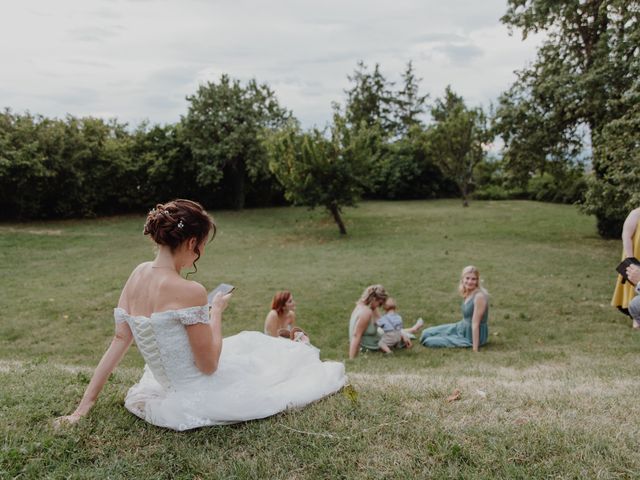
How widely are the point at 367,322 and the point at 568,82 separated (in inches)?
513

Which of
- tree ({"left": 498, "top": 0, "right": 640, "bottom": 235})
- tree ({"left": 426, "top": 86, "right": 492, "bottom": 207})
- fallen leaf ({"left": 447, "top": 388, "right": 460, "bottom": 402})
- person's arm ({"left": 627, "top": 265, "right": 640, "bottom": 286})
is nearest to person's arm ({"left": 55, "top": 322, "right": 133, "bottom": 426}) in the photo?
fallen leaf ({"left": 447, "top": 388, "right": 460, "bottom": 402})

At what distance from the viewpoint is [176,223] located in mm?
3264

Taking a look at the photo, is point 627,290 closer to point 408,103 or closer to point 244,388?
point 244,388

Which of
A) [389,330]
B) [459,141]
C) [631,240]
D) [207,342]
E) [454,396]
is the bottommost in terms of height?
[389,330]

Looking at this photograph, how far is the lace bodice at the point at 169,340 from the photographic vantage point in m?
3.33

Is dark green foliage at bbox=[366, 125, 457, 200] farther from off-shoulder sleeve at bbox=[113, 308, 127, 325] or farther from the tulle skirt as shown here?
off-shoulder sleeve at bbox=[113, 308, 127, 325]

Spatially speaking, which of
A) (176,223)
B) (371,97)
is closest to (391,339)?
(176,223)

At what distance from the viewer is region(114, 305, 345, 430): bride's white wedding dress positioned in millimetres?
3414

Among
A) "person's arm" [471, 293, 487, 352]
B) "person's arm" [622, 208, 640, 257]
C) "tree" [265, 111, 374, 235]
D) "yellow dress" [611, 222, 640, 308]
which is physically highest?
"tree" [265, 111, 374, 235]

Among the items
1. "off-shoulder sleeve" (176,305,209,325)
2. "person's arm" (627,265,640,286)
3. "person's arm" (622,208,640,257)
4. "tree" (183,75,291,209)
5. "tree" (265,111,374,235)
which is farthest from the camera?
"tree" (183,75,291,209)

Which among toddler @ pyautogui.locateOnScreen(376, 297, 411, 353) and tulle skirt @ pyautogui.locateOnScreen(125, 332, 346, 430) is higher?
tulle skirt @ pyautogui.locateOnScreen(125, 332, 346, 430)

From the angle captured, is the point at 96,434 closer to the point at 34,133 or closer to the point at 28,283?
the point at 28,283

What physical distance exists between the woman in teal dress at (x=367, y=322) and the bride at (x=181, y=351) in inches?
177

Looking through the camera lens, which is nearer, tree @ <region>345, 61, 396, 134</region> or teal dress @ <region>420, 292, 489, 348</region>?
teal dress @ <region>420, 292, 489, 348</region>
